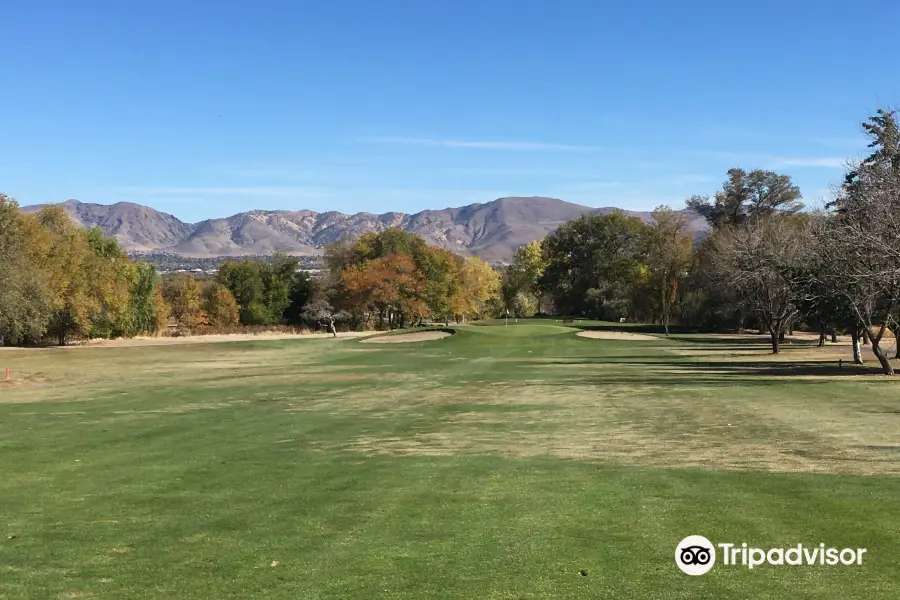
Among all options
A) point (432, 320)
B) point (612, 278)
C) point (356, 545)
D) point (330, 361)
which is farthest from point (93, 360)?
point (612, 278)

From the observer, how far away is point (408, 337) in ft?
274

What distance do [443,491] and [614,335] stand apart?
73221mm

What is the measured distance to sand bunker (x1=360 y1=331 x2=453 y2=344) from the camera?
79.2 meters

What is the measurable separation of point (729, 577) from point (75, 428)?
17.4 meters

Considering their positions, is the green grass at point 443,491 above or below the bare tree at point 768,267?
below

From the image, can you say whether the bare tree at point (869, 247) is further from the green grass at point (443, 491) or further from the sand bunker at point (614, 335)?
the sand bunker at point (614, 335)

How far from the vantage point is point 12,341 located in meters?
77.2

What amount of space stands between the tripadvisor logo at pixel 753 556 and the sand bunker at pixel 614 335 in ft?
229

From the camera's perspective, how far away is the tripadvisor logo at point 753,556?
26.2 feet

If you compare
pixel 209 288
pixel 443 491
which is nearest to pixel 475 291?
pixel 209 288

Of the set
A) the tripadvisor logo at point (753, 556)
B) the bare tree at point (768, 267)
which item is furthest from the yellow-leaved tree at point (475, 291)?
the tripadvisor logo at point (753, 556)

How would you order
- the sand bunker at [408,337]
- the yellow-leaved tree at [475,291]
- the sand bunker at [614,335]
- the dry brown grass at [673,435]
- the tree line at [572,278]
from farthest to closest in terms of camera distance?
1. the yellow-leaved tree at [475,291]
2. the sand bunker at [408,337]
3. the sand bunker at [614,335]
4. the tree line at [572,278]
5. the dry brown grass at [673,435]

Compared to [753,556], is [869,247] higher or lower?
higher

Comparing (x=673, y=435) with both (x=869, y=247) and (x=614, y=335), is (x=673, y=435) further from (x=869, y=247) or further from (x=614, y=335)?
(x=614, y=335)
